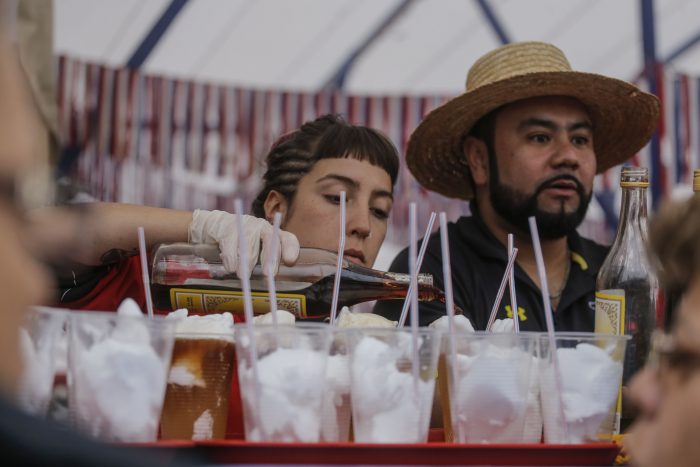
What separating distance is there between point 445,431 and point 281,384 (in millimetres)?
273

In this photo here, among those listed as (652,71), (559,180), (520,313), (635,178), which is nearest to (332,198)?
(520,313)

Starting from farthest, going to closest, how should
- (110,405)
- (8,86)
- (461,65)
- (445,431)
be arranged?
(461,65) < (445,431) < (110,405) < (8,86)

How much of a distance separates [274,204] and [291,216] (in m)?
0.11

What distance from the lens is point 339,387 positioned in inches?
38.2

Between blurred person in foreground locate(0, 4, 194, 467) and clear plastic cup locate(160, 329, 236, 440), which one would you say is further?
clear plastic cup locate(160, 329, 236, 440)

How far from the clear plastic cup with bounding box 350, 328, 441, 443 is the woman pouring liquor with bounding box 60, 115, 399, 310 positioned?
1.57 ft

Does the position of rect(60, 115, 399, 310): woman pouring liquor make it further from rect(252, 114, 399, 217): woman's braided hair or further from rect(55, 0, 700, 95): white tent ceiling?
rect(55, 0, 700, 95): white tent ceiling

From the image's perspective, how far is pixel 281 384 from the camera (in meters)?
0.90

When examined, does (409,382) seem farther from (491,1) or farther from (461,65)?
(461,65)

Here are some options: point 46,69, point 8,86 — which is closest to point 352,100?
point 46,69

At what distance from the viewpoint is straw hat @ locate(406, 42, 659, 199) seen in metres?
2.32

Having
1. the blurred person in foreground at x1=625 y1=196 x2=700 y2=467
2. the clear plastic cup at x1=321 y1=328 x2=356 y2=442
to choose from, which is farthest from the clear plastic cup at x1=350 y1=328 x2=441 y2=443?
the blurred person in foreground at x1=625 y1=196 x2=700 y2=467

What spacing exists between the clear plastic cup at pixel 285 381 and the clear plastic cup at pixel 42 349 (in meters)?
0.19

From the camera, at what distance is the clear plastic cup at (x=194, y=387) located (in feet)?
3.22
